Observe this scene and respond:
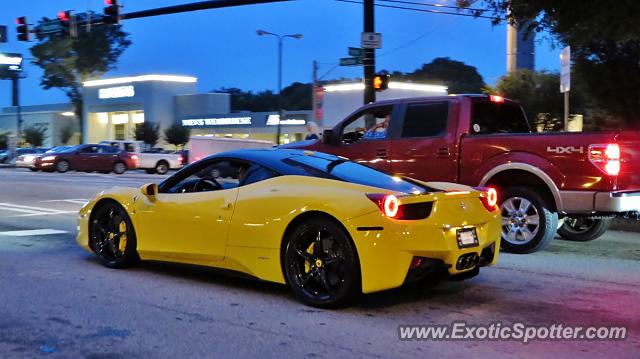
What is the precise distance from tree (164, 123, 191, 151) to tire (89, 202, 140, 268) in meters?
52.8

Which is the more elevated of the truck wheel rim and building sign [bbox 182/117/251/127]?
building sign [bbox 182/117/251/127]

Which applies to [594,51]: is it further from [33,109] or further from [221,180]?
[33,109]

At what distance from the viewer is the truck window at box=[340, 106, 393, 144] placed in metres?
9.48

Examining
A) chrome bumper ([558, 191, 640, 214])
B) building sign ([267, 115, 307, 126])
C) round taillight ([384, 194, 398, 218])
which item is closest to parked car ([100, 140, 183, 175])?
building sign ([267, 115, 307, 126])

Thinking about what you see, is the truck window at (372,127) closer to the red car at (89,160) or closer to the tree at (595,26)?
the tree at (595,26)

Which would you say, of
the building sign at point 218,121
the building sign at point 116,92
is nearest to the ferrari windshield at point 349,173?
the building sign at point 218,121

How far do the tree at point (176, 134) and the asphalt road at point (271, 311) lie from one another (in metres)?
52.0

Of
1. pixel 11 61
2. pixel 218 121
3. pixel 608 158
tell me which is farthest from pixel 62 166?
pixel 608 158

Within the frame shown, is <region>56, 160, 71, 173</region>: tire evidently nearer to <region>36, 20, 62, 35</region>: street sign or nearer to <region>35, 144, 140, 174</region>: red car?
<region>35, 144, 140, 174</region>: red car

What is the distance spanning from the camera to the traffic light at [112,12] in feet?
69.8

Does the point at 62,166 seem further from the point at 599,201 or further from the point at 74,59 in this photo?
the point at 74,59

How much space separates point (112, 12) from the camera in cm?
2130

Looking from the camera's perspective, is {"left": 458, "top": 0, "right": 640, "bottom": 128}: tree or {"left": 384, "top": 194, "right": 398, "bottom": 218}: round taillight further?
{"left": 458, "top": 0, "right": 640, "bottom": 128}: tree

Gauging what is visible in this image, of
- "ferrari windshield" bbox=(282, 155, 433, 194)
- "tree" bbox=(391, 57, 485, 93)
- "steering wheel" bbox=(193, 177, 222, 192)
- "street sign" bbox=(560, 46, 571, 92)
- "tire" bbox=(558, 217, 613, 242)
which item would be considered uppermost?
"tree" bbox=(391, 57, 485, 93)
